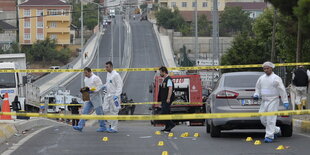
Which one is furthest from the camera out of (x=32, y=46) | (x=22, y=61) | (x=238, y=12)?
(x=238, y=12)

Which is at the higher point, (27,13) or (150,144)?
(27,13)

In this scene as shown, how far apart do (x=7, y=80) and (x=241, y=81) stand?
20.0m

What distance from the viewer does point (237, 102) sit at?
16125 millimetres

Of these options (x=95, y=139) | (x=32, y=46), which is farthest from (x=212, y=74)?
(x=32, y=46)

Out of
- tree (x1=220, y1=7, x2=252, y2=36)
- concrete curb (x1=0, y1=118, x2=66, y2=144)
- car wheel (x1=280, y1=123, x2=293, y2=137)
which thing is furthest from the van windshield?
tree (x1=220, y1=7, x2=252, y2=36)

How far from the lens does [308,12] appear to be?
11406 millimetres

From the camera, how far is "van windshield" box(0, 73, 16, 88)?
34.4m

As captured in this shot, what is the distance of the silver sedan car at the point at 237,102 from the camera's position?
16125 millimetres

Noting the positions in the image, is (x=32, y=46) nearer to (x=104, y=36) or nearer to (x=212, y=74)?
(x=104, y=36)

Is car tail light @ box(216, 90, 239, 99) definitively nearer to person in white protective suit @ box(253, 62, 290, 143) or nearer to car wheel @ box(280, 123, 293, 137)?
person in white protective suit @ box(253, 62, 290, 143)

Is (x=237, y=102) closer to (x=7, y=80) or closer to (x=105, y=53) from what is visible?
(x=7, y=80)

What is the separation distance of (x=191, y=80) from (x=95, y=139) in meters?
16.0

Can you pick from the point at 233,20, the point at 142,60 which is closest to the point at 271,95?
the point at 142,60

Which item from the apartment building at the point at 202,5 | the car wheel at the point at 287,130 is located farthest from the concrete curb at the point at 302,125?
the apartment building at the point at 202,5
